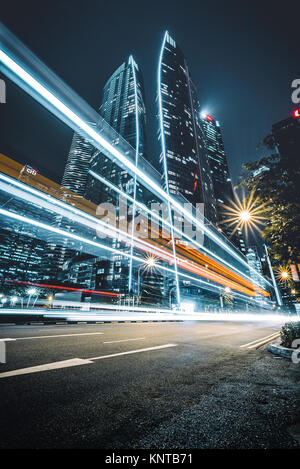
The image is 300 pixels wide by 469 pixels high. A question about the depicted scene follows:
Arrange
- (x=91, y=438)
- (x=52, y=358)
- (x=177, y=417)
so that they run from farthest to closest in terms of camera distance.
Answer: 1. (x=52, y=358)
2. (x=177, y=417)
3. (x=91, y=438)

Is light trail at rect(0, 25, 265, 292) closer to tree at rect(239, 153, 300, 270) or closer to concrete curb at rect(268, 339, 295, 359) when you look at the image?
tree at rect(239, 153, 300, 270)

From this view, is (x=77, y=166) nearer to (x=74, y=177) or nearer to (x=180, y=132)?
(x=74, y=177)

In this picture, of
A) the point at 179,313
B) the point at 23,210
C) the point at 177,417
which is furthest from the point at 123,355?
the point at 179,313

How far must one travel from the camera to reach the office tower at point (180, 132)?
3457 inches

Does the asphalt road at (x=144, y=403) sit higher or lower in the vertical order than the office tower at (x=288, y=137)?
lower

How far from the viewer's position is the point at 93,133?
1224 centimetres

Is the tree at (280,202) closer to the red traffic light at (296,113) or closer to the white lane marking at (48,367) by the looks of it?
the red traffic light at (296,113)

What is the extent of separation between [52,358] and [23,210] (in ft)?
54.0

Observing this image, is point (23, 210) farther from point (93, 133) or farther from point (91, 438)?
point (91, 438)

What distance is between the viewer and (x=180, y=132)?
92188 millimetres

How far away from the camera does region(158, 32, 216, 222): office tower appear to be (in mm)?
87812

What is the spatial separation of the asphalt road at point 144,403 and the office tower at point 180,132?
263 feet

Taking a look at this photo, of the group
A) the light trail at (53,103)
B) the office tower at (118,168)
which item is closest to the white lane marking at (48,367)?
the light trail at (53,103)

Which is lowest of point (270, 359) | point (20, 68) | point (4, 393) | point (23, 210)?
point (270, 359)
